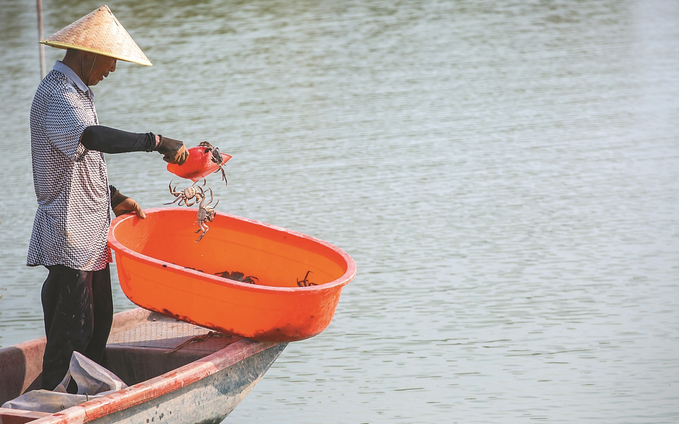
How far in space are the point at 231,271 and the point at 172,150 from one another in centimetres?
110

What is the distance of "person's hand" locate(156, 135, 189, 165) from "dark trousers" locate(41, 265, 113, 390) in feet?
1.82

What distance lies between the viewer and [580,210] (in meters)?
7.14

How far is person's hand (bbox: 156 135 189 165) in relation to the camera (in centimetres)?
360

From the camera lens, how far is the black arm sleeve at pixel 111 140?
3.44 m


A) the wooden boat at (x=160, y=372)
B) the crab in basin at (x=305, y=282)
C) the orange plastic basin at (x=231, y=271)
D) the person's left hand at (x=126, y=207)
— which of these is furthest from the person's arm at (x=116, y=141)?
the crab in basin at (x=305, y=282)

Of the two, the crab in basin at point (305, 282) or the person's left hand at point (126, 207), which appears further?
the crab in basin at point (305, 282)

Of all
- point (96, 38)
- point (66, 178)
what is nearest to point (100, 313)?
point (66, 178)

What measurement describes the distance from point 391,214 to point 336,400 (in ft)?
9.44

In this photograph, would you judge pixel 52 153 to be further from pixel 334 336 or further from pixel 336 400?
pixel 334 336

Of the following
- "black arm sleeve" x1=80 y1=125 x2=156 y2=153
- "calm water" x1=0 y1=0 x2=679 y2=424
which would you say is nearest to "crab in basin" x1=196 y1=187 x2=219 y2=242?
"black arm sleeve" x1=80 y1=125 x2=156 y2=153

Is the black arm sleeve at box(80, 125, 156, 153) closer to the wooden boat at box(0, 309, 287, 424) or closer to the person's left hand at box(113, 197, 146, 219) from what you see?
the person's left hand at box(113, 197, 146, 219)

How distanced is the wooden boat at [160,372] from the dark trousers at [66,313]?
0.27 m

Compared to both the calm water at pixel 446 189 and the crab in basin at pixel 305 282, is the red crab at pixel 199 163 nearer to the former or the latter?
the crab in basin at pixel 305 282

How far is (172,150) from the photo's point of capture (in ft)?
11.9
